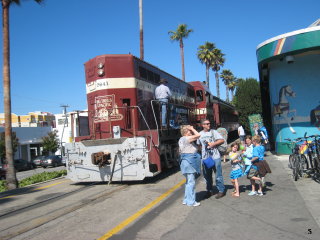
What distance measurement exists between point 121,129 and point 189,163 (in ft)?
12.8

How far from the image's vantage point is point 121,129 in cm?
945

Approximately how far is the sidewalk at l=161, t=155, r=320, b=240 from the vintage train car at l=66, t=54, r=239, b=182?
219 centimetres

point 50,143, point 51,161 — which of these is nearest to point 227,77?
point 50,143

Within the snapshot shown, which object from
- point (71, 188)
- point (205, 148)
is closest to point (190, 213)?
point (205, 148)

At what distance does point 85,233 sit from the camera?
4715mm

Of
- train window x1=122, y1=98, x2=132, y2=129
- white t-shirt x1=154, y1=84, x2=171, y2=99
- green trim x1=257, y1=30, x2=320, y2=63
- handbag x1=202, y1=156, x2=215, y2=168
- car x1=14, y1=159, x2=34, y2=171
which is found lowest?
car x1=14, y1=159, x2=34, y2=171

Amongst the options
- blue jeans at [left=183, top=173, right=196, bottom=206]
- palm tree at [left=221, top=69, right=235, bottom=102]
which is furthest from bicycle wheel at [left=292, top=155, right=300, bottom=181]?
palm tree at [left=221, top=69, right=235, bottom=102]

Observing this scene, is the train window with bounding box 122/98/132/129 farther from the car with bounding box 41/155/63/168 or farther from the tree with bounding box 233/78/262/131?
the car with bounding box 41/155/63/168

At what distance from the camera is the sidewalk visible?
429cm

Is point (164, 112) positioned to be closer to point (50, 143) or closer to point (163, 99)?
point (163, 99)

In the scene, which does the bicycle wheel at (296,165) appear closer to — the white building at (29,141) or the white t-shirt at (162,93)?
the white t-shirt at (162,93)

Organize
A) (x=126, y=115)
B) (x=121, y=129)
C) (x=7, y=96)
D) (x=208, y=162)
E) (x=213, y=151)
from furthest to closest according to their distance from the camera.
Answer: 1. (x=7, y=96)
2. (x=126, y=115)
3. (x=121, y=129)
4. (x=213, y=151)
5. (x=208, y=162)

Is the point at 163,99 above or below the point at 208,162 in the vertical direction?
above

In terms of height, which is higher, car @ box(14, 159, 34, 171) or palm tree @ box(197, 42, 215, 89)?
palm tree @ box(197, 42, 215, 89)
